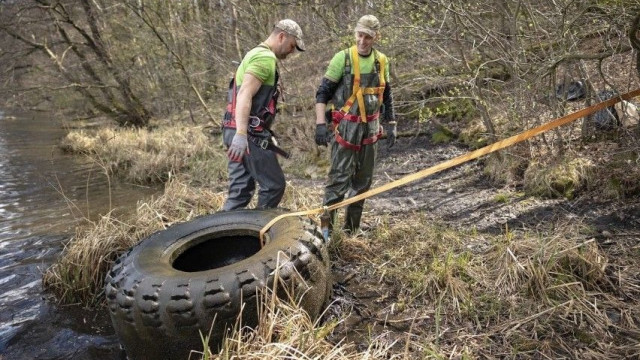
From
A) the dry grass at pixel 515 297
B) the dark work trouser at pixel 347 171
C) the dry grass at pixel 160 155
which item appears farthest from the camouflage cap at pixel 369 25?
the dry grass at pixel 160 155

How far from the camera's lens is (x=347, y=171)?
13.4 ft

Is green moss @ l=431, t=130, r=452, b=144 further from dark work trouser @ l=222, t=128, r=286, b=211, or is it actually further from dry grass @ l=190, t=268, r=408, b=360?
dry grass @ l=190, t=268, r=408, b=360

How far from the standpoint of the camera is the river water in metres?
3.21

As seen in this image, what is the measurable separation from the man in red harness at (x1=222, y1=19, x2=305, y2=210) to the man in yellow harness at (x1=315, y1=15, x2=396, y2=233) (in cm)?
45

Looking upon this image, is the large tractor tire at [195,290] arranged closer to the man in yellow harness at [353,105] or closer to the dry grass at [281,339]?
the dry grass at [281,339]

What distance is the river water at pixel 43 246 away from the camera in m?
3.21

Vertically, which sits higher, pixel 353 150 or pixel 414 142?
pixel 353 150

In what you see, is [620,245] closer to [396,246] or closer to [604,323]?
[604,323]

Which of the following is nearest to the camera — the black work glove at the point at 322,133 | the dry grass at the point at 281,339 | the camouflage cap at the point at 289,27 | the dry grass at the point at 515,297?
the dry grass at the point at 281,339

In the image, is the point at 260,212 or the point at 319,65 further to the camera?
the point at 319,65

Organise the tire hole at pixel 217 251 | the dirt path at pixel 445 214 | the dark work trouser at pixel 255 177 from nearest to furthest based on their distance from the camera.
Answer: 1. the dirt path at pixel 445 214
2. the tire hole at pixel 217 251
3. the dark work trouser at pixel 255 177

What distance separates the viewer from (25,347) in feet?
10.5

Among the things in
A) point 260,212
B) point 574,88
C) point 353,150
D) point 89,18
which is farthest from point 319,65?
point 89,18

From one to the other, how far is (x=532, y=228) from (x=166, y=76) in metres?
12.1
